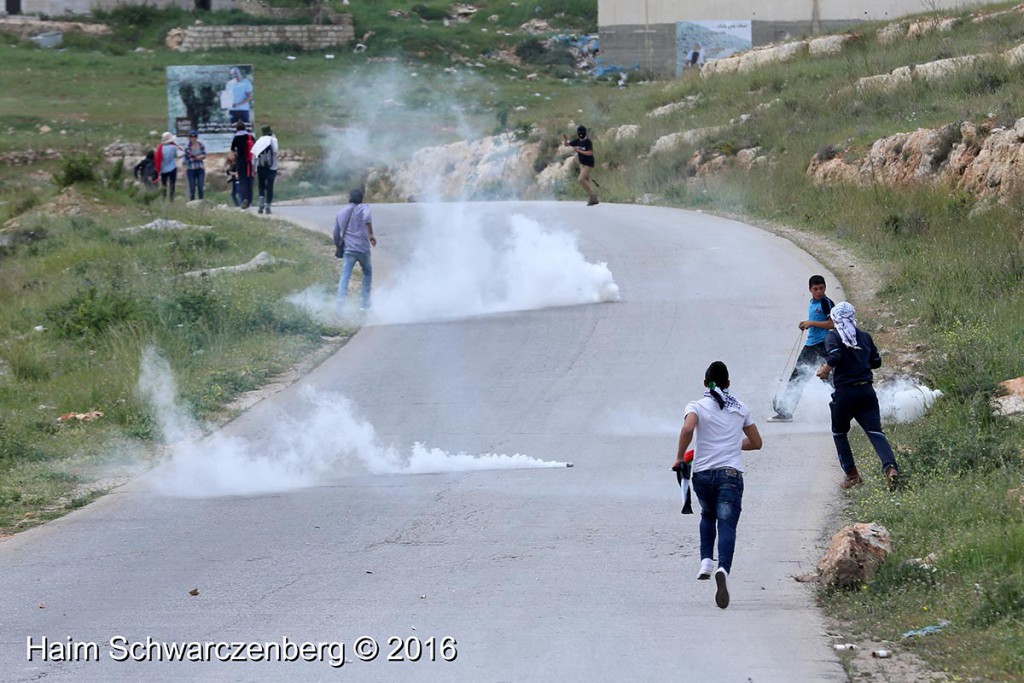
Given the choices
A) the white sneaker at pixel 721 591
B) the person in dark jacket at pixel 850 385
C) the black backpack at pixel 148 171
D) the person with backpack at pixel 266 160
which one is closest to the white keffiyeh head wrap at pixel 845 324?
the person in dark jacket at pixel 850 385

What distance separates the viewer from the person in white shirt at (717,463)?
8.10m

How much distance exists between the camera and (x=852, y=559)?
8.01 m

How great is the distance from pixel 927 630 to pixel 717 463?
1.67 metres

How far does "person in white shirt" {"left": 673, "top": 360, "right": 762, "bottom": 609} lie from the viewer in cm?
810

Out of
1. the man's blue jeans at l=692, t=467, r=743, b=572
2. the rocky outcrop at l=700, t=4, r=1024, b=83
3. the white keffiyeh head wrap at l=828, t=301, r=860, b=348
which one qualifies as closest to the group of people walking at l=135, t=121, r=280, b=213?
the rocky outcrop at l=700, t=4, r=1024, b=83

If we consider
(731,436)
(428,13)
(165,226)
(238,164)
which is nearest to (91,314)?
(165,226)

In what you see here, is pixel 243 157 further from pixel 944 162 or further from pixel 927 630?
pixel 927 630

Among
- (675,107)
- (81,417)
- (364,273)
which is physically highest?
(675,107)

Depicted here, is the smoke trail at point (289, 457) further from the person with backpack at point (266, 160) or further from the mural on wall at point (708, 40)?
the mural on wall at point (708, 40)

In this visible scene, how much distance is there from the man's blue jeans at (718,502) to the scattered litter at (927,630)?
1226 mm

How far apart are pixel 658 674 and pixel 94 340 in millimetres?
12485

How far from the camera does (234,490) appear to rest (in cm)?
1127

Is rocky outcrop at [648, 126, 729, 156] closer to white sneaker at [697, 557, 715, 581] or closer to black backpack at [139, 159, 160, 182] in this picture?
black backpack at [139, 159, 160, 182]

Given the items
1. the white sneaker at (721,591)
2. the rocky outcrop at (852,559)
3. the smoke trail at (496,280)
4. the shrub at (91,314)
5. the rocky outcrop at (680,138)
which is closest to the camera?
the white sneaker at (721,591)
